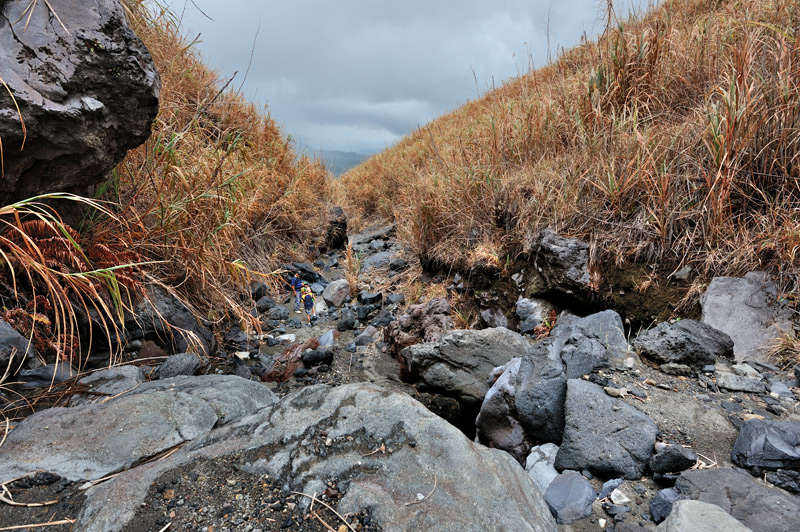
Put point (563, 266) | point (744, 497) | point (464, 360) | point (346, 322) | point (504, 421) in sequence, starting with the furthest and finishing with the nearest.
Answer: point (346, 322) < point (563, 266) < point (464, 360) < point (504, 421) < point (744, 497)

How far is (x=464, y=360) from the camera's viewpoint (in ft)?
8.95

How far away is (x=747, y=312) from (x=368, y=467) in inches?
99.5

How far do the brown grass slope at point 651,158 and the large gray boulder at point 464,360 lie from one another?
1134 mm

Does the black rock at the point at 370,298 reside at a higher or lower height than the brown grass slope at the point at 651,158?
lower

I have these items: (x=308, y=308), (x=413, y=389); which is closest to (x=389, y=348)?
(x=413, y=389)

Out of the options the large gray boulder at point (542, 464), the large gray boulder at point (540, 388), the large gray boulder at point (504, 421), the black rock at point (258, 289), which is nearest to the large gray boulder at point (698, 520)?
the large gray boulder at point (542, 464)

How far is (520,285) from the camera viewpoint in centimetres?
360

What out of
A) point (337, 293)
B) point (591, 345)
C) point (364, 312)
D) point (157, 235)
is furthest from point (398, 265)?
point (591, 345)

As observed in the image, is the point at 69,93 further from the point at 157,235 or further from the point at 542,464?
the point at 542,464

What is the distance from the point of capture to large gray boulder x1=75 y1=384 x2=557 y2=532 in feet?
3.99

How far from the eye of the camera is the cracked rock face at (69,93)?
184 cm

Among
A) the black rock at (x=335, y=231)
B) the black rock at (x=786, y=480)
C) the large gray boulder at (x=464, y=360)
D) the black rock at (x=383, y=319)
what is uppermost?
the black rock at (x=335, y=231)

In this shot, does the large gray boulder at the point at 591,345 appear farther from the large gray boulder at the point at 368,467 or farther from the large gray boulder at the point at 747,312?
the large gray boulder at the point at 368,467

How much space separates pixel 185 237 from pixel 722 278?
12.4ft
